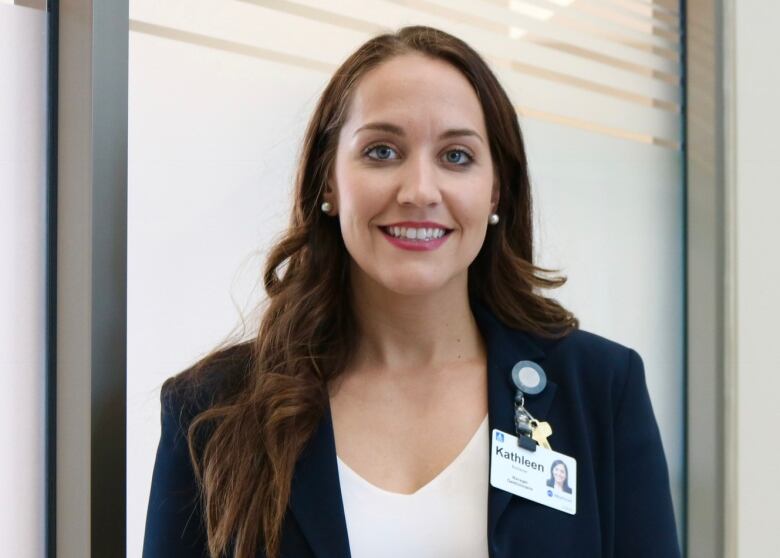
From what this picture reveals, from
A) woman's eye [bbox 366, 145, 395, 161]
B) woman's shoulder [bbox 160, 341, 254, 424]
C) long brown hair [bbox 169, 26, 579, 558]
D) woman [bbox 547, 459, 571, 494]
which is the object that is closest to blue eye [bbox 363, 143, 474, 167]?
woman's eye [bbox 366, 145, 395, 161]

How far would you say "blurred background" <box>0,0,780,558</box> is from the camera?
1787 mm

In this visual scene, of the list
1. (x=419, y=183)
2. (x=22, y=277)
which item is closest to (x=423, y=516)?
(x=419, y=183)

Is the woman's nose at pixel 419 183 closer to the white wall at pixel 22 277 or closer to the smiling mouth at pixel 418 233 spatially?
the smiling mouth at pixel 418 233

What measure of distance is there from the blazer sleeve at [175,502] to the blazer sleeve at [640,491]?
2.59 ft

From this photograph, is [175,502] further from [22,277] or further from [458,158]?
[458,158]

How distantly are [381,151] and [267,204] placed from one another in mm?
596

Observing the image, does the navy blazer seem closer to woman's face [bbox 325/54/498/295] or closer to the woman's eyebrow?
woman's face [bbox 325/54/498/295]

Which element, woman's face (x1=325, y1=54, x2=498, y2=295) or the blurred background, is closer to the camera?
woman's face (x1=325, y1=54, x2=498, y2=295)

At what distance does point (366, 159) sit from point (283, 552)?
73cm

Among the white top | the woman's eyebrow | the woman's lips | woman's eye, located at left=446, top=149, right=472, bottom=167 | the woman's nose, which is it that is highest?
the woman's eyebrow

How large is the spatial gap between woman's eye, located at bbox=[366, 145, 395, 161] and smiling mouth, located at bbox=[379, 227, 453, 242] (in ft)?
0.45

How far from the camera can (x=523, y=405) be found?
5.62ft

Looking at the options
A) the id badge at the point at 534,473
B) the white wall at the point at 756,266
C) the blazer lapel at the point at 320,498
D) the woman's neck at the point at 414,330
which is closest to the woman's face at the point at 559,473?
the id badge at the point at 534,473

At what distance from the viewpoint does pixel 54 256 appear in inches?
72.1
